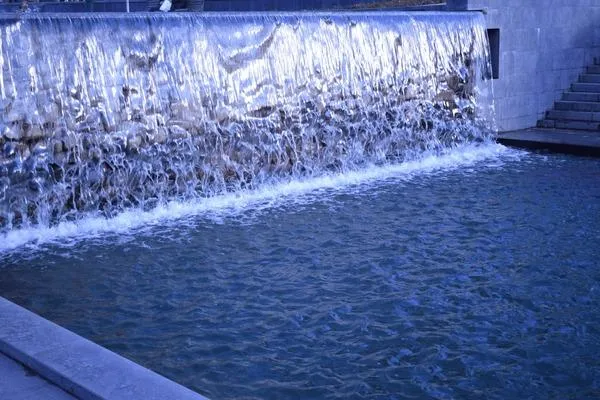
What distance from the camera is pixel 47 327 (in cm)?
360

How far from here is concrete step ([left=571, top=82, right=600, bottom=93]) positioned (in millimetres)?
12398

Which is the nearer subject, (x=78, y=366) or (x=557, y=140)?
(x=78, y=366)

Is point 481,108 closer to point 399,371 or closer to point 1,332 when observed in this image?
point 399,371

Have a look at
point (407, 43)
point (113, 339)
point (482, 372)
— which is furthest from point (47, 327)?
point (407, 43)

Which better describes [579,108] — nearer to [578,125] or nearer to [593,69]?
[578,125]

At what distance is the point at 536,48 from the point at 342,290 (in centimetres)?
807

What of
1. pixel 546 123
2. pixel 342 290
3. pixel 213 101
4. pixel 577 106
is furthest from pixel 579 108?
pixel 342 290

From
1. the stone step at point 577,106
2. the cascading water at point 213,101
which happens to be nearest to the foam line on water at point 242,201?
the cascading water at point 213,101

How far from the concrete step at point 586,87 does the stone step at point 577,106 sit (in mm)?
340

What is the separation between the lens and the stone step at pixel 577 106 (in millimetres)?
11968

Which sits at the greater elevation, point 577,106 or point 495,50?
point 495,50

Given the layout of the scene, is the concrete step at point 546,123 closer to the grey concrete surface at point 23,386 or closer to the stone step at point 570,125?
the stone step at point 570,125

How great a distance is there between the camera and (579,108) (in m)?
12.2

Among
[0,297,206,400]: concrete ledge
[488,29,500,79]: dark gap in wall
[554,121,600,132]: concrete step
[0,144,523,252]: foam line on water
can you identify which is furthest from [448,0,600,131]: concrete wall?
[0,297,206,400]: concrete ledge
